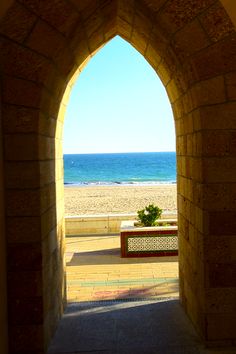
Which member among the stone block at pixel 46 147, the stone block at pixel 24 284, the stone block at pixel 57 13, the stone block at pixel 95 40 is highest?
the stone block at pixel 95 40

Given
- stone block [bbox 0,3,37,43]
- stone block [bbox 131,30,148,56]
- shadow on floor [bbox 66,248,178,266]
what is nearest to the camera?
stone block [bbox 0,3,37,43]

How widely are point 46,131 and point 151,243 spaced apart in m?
5.42

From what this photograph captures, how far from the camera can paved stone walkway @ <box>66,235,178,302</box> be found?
641cm

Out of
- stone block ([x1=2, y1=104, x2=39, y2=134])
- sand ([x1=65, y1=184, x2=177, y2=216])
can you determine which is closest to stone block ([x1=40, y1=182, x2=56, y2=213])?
stone block ([x1=2, y1=104, x2=39, y2=134])

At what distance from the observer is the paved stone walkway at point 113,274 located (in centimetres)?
641

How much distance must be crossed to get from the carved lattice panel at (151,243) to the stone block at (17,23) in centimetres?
618

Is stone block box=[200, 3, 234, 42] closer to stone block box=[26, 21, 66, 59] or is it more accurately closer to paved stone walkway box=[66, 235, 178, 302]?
stone block box=[26, 21, 66, 59]

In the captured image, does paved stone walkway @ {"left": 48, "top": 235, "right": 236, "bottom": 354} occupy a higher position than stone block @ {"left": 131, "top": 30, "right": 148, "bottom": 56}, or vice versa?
stone block @ {"left": 131, "top": 30, "right": 148, "bottom": 56}

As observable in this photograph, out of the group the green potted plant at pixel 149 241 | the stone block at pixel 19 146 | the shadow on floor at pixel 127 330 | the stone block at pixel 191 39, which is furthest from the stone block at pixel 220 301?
the green potted plant at pixel 149 241

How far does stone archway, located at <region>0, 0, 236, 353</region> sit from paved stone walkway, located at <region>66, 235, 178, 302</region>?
2.23m

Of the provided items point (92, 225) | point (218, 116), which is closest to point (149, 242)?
point (92, 225)

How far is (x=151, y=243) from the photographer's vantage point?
9086 millimetres

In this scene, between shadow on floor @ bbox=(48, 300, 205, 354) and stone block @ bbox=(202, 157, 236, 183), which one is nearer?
stone block @ bbox=(202, 157, 236, 183)

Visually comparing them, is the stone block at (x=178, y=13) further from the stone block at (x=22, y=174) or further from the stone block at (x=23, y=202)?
the stone block at (x=23, y=202)
